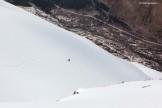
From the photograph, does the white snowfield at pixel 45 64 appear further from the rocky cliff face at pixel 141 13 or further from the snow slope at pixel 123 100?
the rocky cliff face at pixel 141 13

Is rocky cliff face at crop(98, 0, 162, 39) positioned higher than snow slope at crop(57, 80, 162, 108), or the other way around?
rocky cliff face at crop(98, 0, 162, 39)

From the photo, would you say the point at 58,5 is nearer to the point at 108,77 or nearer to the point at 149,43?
the point at 149,43

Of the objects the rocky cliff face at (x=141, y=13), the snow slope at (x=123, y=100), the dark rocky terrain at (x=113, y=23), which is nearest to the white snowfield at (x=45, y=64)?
the snow slope at (x=123, y=100)

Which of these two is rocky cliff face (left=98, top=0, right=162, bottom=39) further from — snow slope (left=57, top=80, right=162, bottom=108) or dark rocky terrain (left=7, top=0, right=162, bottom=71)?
snow slope (left=57, top=80, right=162, bottom=108)

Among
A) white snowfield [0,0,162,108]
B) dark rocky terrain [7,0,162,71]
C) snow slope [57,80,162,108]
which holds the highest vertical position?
dark rocky terrain [7,0,162,71]

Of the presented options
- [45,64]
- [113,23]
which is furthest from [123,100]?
[113,23]

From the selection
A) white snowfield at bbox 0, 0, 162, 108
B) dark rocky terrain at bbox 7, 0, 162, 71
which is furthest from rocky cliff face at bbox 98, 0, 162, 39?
white snowfield at bbox 0, 0, 162, 108

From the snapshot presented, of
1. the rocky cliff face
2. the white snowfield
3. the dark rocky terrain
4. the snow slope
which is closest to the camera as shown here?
the snow slope
